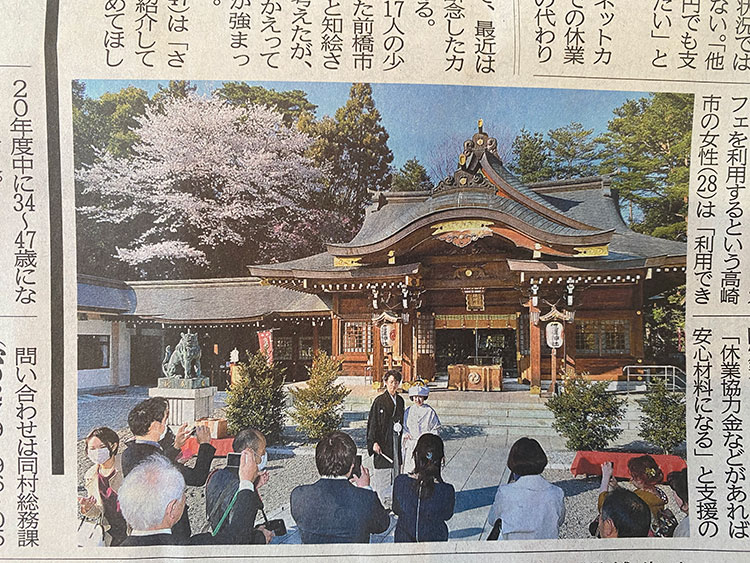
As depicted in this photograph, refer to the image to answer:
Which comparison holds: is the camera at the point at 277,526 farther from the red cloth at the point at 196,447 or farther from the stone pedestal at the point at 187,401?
the stone pedestal at the point at 187,401

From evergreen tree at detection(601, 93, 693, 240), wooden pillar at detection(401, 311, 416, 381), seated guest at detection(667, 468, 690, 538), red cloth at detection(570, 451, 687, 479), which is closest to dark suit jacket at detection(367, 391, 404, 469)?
wooden pillar at detection(401, 311, 416, 381)

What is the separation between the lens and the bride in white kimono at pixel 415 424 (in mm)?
1881

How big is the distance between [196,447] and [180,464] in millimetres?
88

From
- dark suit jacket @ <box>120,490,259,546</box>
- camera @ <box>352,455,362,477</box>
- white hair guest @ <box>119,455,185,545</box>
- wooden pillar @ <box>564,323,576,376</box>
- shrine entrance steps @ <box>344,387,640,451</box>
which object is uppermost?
wooden pillar @ <box>564,323,576,376</box>

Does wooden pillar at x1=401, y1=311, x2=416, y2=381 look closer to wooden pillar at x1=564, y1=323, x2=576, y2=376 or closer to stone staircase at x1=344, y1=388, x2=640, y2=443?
stone staircase at x1=344, y1=388, x2=640, y2=443

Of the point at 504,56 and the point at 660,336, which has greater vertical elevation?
the point at 504,56

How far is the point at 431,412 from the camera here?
1941 mm

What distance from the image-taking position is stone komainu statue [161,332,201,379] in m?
1.92

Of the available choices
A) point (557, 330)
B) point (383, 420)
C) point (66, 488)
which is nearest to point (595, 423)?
point (557, 330)

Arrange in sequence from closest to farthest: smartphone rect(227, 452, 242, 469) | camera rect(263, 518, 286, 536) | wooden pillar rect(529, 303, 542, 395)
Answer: camera rect(263, 518, 286, 536) → smartphone rect(227, 452, 242, 469) → wooden pillar rect(529, 303, 542, 395)

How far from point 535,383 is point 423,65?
5.18 ft

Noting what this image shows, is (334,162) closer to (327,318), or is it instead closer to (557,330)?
(327,318)

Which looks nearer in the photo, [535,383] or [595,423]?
[595,423]

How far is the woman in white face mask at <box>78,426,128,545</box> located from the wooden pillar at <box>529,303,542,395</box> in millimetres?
1921
